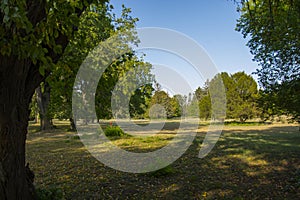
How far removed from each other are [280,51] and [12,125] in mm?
6424

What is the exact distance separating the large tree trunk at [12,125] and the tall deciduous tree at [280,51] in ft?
15.6

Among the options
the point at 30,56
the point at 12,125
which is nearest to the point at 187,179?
the point at 12,125

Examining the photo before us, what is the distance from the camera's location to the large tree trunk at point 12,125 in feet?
8.52

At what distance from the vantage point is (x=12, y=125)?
2678 millimetres

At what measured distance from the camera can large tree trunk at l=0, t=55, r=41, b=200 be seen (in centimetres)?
260

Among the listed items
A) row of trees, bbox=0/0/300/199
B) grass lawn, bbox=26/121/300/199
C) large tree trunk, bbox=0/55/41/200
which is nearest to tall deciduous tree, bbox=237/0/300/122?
row of trees, bbox=0/0/300/199

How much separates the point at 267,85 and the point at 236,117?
65.7ft

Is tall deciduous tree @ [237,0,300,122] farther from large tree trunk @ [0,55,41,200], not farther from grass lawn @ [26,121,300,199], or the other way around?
large tree trunk @ [0,55,41,200]

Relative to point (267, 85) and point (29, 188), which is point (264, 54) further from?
point (29, 188)

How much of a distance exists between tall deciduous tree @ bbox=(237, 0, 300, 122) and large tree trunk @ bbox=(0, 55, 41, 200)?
15.6ft

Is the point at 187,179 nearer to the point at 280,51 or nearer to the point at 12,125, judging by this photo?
the point at 12,125

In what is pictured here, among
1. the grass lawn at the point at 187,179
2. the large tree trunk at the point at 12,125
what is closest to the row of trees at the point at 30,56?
the large tree trunk at the point at 12,125

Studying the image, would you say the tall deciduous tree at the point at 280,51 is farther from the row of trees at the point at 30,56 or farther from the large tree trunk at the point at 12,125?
the large tree trunk at the point at 12,125

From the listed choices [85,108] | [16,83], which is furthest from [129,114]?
[16,83]
